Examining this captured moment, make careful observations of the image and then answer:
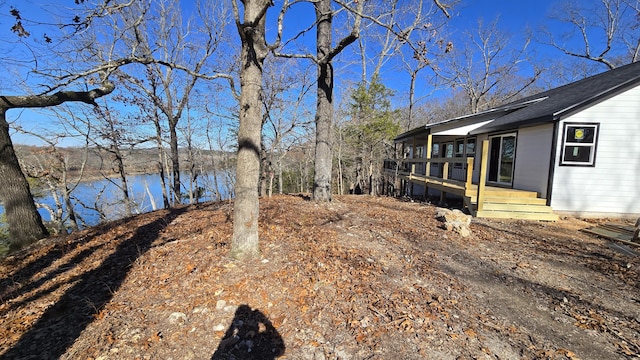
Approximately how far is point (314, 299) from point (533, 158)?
9138 millimetres

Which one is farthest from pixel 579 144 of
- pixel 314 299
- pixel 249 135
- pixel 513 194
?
pixel 249 135

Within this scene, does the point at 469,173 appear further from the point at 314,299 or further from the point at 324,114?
the point at 314,299

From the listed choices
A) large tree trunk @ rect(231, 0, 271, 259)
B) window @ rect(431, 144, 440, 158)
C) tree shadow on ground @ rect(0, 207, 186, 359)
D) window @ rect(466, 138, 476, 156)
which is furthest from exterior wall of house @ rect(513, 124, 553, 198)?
tree shadow on ground @ rect(0, 207, 186, 359)

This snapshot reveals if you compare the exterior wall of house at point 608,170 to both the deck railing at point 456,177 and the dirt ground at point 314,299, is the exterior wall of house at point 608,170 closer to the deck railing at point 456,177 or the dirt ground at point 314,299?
the deck railing at point 456,177

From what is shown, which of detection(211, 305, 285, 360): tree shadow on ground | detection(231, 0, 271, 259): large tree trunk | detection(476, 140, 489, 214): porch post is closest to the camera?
detection(211, 305, 285, 360): tree shadow on ground

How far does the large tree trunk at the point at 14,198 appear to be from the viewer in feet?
16.3

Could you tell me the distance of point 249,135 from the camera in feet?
10.4

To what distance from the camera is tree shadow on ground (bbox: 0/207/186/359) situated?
2088 mm

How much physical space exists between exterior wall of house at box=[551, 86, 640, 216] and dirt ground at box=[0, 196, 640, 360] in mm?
3453

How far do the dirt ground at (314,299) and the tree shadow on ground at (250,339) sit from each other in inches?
0.4

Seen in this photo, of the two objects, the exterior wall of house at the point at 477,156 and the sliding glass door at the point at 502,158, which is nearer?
the sliding glass door at the point at 502,158

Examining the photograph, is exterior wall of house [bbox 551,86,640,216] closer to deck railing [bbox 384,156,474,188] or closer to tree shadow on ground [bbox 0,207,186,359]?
deck railing [bbox 384,156,474,188]

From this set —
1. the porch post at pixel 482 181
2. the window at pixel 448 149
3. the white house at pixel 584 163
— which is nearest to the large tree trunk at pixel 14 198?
the white house at pixel 584 163

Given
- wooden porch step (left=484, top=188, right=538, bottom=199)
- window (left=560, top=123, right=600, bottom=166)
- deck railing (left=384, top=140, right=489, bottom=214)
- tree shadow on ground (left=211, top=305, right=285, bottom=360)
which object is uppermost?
window (left=560, top=123, right=600, bottom=166)
